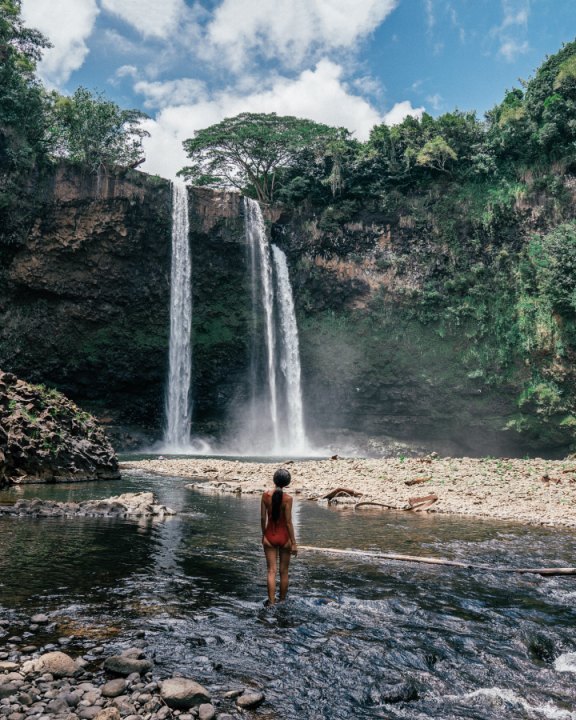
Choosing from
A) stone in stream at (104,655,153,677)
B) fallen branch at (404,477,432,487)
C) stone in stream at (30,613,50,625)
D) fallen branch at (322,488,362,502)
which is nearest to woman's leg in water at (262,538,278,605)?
stone in stream at (104,655,153,677)

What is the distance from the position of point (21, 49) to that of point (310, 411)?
84.6 feet

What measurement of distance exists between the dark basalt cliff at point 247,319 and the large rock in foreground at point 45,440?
593 inches

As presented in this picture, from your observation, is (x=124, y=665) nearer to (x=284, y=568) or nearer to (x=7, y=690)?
(x=7, y=690)

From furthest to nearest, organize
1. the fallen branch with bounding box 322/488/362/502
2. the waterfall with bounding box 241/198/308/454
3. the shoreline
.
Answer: the waterfall with bounding box 241/198/308/454 < the fallen branch with bounding box 322/488/362/502 < the shoreline

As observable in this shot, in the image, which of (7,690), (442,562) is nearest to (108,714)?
(7,690)

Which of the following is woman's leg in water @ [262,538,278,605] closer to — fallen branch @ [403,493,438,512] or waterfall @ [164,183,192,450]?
fallen branch @ [403,493,438,512]

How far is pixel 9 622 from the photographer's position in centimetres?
420

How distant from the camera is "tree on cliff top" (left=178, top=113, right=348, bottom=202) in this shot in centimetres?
3403

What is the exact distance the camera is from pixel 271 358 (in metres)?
33.0

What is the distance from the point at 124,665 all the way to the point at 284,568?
6.45 ft

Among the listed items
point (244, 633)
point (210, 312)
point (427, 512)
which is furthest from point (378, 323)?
point (244, 633)

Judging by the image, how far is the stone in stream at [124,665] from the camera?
11.3 feet

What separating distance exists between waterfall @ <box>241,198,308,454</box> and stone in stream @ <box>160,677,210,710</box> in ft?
94.4

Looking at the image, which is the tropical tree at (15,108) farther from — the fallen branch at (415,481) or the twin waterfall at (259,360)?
the fallen branch at (415,481)
